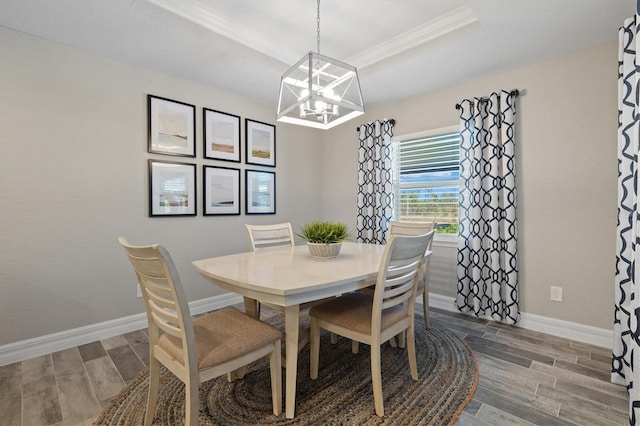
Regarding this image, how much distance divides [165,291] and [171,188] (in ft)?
6.33

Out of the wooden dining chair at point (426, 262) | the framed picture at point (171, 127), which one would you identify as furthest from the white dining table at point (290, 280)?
the framed picture at point (171, 127)

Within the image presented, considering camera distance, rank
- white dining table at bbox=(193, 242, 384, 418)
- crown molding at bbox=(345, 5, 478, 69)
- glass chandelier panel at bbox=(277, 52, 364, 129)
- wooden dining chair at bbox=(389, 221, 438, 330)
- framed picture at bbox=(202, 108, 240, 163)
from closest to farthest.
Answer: white dining table at bbox=(193, 242, 384, 418) → glass chandelier panel at bbox=(277, 52, 364, 129) → crown molding at bbox=(345, 5, 478, 69) → wooden dining chair at bbox=(389, 221, 438, 330) → framed picture at bbox=(202, 108, 240, 163)

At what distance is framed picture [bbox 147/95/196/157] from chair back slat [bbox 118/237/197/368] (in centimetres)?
178

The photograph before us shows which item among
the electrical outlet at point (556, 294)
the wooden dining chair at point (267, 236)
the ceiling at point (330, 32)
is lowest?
the electrical outlet at point (556, 294)

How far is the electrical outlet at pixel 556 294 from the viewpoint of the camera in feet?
8.18

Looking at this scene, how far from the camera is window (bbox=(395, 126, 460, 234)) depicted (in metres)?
3.19

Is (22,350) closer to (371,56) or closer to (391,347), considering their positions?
(391,347)

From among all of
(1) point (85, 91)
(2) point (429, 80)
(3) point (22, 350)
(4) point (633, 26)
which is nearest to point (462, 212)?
(2) point (429, 80)

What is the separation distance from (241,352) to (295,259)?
743 mm

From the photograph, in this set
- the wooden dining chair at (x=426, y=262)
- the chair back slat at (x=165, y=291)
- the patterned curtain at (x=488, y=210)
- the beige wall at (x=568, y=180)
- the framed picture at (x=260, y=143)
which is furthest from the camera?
the framed picture at (x=260, y=143)

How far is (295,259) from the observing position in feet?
6.42

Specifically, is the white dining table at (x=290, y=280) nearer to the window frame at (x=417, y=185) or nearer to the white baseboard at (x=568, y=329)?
the window frame at (x=417, y=185)

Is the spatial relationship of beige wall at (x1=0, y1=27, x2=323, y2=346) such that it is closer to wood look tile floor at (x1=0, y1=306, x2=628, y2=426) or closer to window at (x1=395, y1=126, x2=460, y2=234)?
wood look tile floor at (x1=0, y1=306, x2=628, y2=426)

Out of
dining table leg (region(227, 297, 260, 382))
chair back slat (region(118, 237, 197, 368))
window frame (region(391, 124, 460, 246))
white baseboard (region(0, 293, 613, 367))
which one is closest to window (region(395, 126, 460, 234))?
window frame (region(391, 124, 460, 246))
